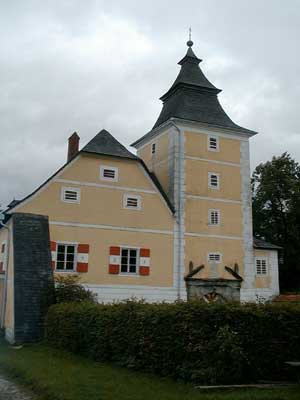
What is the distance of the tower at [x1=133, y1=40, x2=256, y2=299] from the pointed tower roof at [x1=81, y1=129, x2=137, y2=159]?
127 inches

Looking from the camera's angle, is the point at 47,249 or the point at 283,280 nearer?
the point at 47,249

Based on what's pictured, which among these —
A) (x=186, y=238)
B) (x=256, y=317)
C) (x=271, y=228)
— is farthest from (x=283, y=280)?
(x=256, y=317)

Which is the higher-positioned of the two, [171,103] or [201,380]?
[171,103]

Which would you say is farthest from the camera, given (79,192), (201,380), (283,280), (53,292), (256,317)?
(283,280)

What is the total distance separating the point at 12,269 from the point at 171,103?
14976mm

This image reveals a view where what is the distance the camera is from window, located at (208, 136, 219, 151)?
26312 millimetres

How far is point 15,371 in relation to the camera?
412 inches

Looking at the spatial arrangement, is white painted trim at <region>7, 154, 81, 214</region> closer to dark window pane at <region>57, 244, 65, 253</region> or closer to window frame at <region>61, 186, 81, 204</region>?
window frame at <region>61, 186, 81, 204</region>

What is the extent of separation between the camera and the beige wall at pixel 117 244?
838 inches

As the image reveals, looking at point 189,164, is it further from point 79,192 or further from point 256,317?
point 256,317

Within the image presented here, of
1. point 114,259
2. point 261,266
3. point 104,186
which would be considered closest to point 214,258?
point 261,266

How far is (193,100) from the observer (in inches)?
1089

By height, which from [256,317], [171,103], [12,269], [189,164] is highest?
[171,103]

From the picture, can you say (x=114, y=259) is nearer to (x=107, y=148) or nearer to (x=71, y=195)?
(x=71, y=195)
